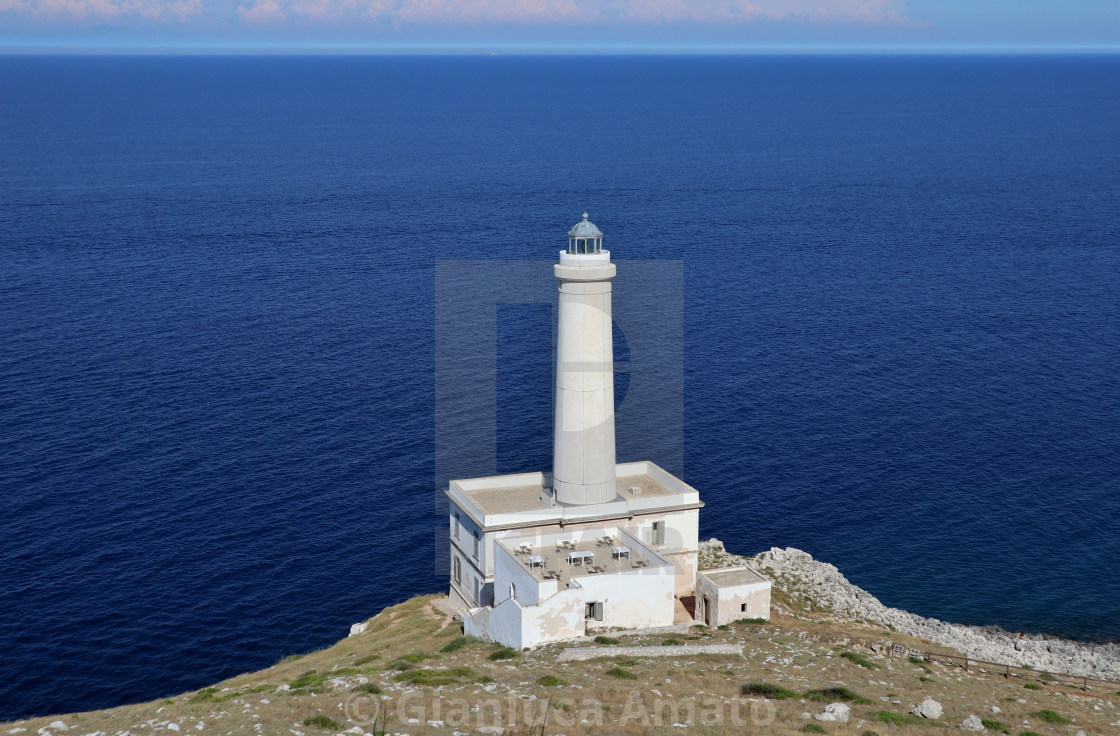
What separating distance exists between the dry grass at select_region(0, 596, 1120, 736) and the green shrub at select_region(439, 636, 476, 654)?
37 cm

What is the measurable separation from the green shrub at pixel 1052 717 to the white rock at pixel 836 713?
25.0 feet

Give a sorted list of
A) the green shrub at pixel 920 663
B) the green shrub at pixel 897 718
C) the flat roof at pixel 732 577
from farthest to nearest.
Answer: the flat roof at pixel 732 577
the green shrub at pixel 920 663
the green shrub at pixel 897 718

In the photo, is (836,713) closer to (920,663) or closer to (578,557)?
(920,663)

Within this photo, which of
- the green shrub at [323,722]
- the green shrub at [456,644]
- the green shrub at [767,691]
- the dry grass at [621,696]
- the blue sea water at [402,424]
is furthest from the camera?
the blue sea water at [402,424]

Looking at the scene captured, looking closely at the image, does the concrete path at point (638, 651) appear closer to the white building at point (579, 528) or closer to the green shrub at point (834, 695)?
the white building at point (579, 528)

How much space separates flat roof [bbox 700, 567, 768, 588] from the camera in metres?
55.5

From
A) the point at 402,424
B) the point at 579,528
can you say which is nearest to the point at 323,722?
the point at 579,528

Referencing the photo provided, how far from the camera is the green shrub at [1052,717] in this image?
42.0 metres

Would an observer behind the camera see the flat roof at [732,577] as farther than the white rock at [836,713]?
Yes

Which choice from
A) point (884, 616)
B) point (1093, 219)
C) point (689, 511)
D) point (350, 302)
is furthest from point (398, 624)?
point (1093, 219)

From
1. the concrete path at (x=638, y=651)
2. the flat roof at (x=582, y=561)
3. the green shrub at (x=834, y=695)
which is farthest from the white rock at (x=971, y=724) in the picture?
the flat roof at (x=582, y=561)

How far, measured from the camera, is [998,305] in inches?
5448

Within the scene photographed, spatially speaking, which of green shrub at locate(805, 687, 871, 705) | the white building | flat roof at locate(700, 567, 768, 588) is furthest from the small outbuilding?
green shrub at locate(805, 687, 871, 705)

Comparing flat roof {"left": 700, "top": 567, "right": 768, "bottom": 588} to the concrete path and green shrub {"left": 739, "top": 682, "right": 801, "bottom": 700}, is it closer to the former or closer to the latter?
the concrete path
